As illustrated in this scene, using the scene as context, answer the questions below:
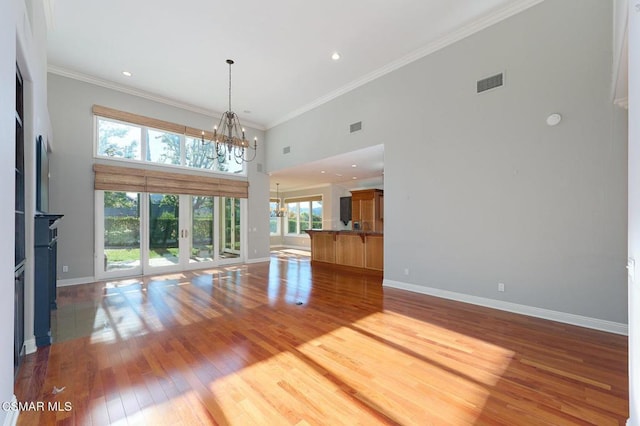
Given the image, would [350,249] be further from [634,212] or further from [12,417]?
[12,417]

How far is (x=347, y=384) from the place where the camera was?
7.14 feet

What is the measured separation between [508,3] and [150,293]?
7.28 m

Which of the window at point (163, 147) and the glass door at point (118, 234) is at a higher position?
the window at point (163, 147)

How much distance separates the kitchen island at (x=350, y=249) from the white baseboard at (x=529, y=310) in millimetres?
1438

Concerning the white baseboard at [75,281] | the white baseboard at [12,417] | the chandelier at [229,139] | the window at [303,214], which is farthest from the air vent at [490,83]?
the window at [303,214]

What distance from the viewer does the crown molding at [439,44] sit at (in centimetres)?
385

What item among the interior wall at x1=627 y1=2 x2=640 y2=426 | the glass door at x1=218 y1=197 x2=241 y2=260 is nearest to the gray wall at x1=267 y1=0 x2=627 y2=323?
the interior wall at x1=627 y1=2 x2=640 y2=426

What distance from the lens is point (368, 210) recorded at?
10055mm

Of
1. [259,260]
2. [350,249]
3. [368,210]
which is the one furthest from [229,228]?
[368,210]

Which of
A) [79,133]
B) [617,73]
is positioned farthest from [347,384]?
[79,133]

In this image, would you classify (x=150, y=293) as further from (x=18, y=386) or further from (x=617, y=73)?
(x=617, y=73)

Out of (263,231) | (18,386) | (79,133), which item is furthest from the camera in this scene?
(263,231)

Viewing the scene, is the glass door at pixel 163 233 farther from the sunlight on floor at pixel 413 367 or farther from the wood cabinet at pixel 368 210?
the wood cabinet at pixel 368 210

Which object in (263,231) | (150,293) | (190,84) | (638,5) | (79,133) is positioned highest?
(190,84)
